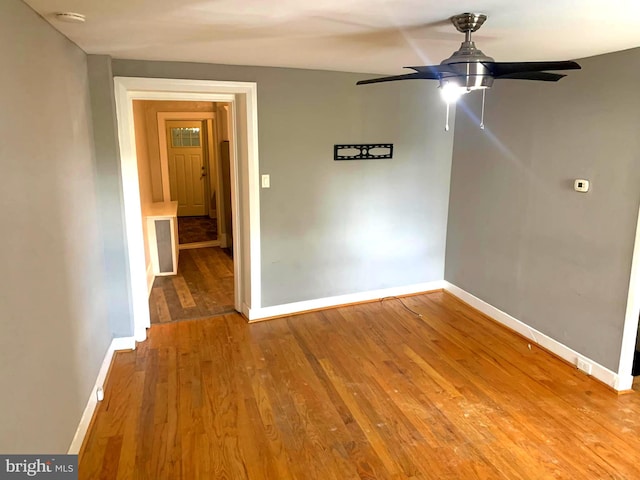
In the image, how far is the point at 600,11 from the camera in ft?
6.59

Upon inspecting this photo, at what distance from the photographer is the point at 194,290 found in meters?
4.98

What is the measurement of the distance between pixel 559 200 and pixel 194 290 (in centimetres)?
362

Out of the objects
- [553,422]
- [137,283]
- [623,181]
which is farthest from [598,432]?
[137,283]

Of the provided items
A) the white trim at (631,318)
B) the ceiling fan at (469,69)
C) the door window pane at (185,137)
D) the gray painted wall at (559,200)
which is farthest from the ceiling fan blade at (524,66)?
the door window pane at (185,137)

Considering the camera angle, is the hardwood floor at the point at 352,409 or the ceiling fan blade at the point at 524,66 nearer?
the ceiling fan blade at the point at 524,66

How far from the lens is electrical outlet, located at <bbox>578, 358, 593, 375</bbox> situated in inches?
129

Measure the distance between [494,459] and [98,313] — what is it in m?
2.66

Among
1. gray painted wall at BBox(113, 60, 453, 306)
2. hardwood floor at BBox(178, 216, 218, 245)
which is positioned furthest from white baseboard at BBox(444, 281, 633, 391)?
hardwood floor at BBox(178, 216, 218, 245)

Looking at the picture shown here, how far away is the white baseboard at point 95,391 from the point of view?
2435mm

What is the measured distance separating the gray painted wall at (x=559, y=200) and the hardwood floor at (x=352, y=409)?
402 mm

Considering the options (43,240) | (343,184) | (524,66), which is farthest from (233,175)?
(524,66)

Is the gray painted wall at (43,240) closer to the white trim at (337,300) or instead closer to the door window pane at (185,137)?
the white trim at (337,300)

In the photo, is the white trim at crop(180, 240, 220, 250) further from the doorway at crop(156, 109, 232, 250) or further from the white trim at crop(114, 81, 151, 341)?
the white trim at crop(114, 81, 151, 341)

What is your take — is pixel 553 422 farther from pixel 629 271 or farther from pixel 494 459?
pixel 629 271
